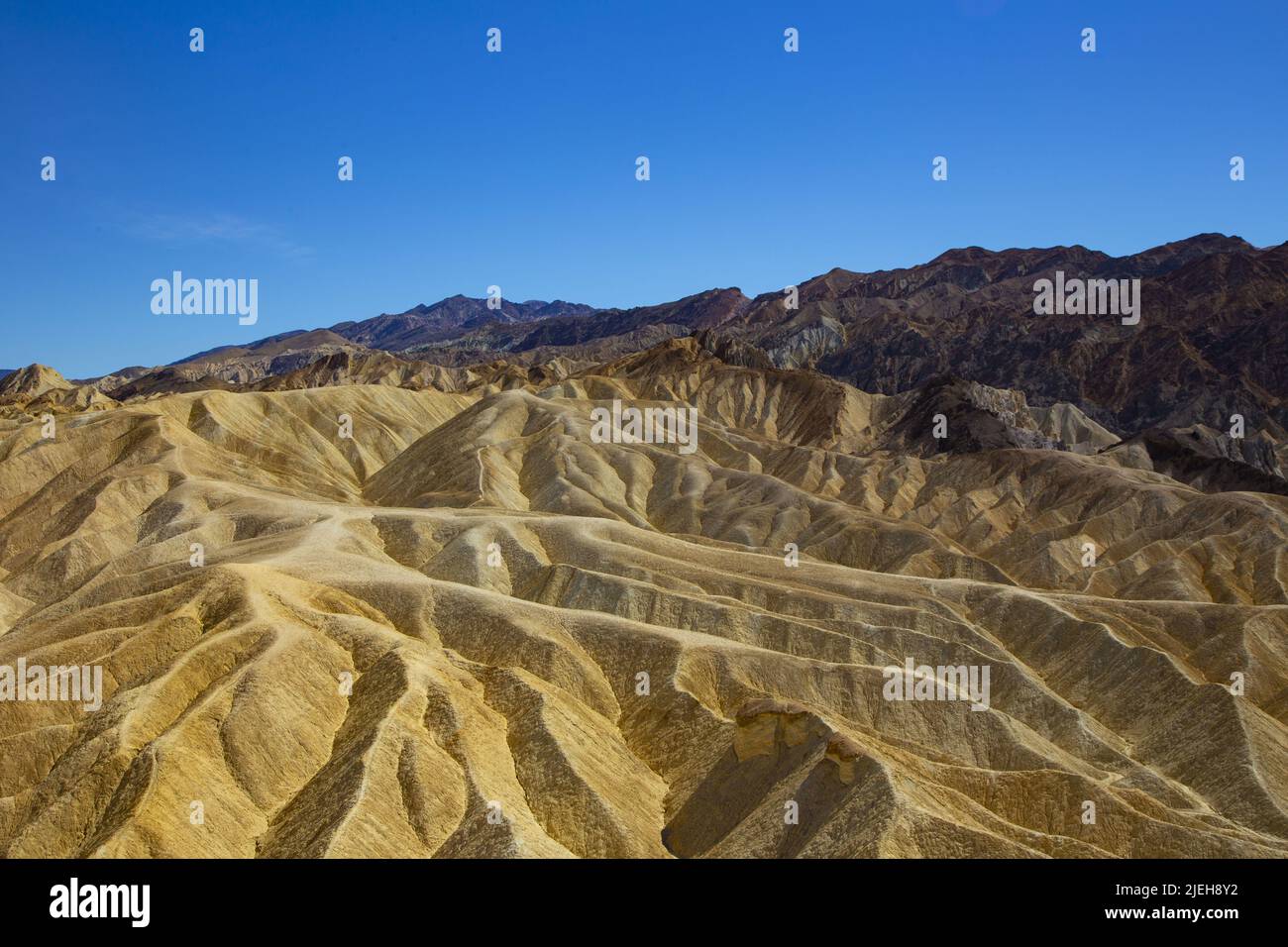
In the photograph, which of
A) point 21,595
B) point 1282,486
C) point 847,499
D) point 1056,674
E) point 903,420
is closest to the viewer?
point 1056,674

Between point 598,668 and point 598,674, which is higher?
point 598,668

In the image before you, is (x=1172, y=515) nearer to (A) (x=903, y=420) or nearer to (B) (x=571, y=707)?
(A) (x=903, y=420)

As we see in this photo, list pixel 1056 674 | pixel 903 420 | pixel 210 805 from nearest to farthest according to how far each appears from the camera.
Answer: pixel 210 805 → pixel 1056 674 → pixel 903 420

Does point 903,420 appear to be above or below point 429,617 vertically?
above
